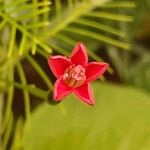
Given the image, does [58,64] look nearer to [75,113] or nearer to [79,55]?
[79,55]

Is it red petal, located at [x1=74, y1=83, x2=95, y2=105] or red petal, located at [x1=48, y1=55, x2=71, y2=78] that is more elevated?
red petal, located at [x1=48, y1=55, x2=71, y2=78]

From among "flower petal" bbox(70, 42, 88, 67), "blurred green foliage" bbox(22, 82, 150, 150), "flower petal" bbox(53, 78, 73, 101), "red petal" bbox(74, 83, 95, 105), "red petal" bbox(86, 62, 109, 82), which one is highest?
"flower petal" bbox(70, 42, 88, 67)

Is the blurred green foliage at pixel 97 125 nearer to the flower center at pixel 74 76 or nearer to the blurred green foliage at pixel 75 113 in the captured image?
the blurred green foliage at pixel 75 113

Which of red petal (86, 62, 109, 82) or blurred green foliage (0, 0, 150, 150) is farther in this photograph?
blurred green foliage (0, 0, 150, 150)

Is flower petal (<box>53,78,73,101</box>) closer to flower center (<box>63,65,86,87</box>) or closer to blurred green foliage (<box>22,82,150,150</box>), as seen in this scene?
flower center (<box>63,65,86,87</box>)

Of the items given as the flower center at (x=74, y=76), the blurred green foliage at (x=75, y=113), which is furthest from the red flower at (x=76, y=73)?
the blurred green foliage at (x=75, y=113)

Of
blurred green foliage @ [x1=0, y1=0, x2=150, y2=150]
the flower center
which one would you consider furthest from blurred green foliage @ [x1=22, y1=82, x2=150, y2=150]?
the flower center

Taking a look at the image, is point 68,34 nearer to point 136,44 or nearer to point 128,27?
point 128,27
